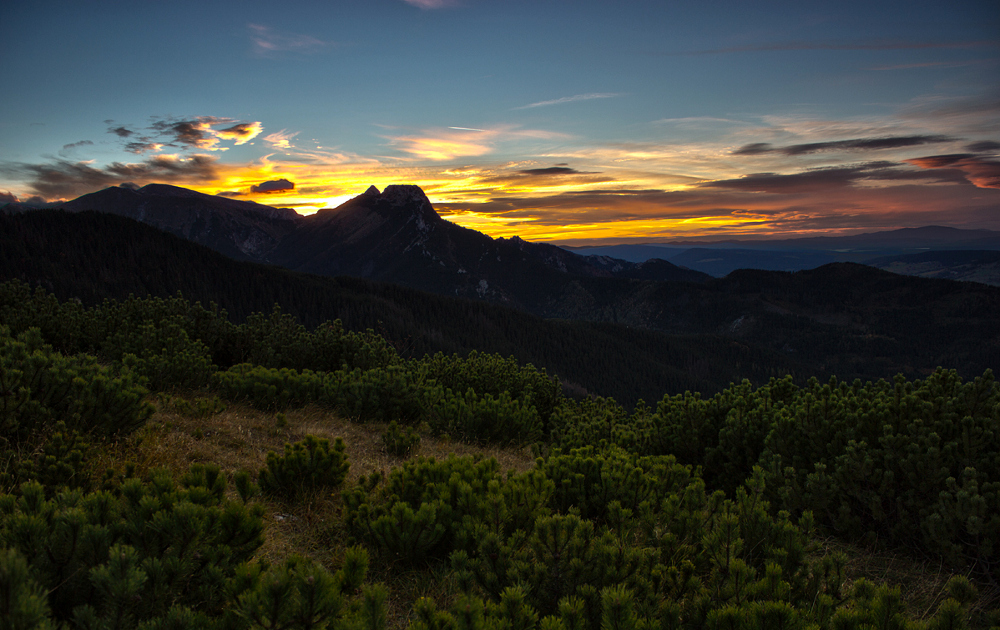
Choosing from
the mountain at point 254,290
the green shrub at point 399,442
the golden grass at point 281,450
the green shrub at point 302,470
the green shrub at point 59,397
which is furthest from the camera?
the mountain at point 254,290

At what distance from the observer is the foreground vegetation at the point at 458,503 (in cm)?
233

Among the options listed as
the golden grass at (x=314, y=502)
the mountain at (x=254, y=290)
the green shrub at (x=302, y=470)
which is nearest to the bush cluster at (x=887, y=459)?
the golden grass at (x=314, y=502)

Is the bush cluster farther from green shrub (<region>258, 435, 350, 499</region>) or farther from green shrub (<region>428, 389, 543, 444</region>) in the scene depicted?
green shrub (<region>258, 435, 350, 499</region>)

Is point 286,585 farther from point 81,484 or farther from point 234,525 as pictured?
point 81,484

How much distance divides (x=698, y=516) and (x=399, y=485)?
109 inches

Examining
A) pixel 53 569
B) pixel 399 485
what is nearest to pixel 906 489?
pixel 399 485

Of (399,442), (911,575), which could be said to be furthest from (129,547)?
(911,575)

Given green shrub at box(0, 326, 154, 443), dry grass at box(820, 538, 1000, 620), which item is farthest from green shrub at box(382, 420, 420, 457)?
dry grass at box(820, 538, 1000, 620)

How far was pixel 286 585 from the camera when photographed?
1.98 metres

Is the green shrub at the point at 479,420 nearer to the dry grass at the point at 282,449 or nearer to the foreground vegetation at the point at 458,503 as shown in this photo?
the foreground vegetation at the point at 458,503

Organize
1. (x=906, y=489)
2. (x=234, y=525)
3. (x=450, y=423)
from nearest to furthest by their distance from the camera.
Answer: (x=234, y=525) < (x=906, y=489) < (x=450, y=423)

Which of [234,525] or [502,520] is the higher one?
[234,525]

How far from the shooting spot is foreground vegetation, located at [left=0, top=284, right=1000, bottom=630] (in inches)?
91.7

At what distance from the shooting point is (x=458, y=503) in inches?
165
